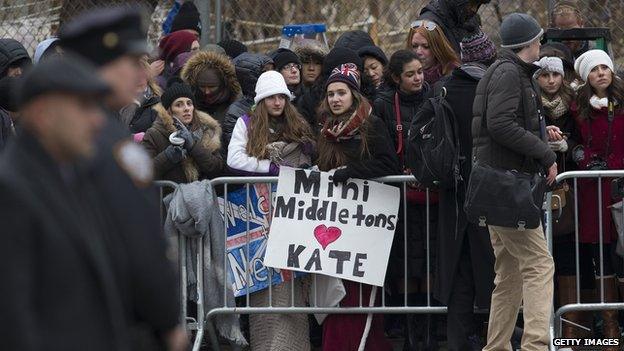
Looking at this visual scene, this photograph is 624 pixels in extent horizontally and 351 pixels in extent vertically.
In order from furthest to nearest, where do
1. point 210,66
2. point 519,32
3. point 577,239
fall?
point 210,66 → point 577,239 → point 519,32

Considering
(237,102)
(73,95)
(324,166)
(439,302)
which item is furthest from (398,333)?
(73,95)

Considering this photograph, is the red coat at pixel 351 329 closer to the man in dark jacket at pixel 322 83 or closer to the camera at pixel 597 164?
the man in dark jacket at pixel 322 83

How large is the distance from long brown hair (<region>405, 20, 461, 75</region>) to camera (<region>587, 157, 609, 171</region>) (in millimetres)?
1159

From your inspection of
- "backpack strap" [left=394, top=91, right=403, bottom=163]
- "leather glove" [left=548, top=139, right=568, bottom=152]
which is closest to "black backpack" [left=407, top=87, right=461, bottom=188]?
"backpack strap" [left=394, top=91, right=403, bottom=163]

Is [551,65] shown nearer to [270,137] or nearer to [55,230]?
[270,137]

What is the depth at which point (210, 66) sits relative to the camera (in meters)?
10.2

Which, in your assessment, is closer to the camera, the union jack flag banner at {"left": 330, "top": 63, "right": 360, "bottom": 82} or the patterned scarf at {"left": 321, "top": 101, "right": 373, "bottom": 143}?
the patterned scarf at {"left": 321, "top": 101, "right": 373, "bottom": 143}

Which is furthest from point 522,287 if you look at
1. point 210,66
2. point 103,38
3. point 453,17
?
point 103,38

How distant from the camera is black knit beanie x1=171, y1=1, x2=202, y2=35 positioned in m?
11.6

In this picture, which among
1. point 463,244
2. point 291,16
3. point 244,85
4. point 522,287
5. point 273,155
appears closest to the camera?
point 522,287

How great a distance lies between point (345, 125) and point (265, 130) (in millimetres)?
594

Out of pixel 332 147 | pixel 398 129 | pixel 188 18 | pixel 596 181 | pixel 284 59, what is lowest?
pixel 596 181

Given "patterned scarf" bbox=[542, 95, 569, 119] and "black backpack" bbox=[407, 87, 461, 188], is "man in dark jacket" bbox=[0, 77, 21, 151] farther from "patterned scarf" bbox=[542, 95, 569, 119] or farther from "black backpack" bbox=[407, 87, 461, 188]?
"patterned scarf" bbox=[542, 95, 569, 119]

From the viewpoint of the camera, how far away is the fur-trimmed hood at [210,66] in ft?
33.4
